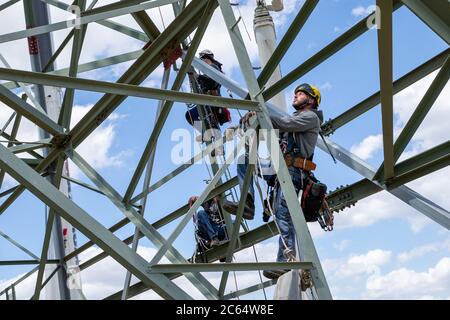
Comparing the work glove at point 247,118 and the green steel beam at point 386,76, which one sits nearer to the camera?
the green steel beam at point 386,76

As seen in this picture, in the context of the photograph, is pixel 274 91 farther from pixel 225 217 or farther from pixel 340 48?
pixel 225 217

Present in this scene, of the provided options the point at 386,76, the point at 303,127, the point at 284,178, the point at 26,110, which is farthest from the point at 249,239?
the point at 386,76

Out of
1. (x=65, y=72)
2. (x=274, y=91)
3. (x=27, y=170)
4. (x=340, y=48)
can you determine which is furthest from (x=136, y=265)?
(x=65, y=72)

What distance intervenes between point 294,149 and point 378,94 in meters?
1.48

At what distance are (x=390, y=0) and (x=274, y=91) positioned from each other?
249cm

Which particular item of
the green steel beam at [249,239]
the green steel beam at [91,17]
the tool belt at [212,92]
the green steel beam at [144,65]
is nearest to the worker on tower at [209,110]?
the tool belt at [212,92]

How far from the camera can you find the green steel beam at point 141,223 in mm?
8523

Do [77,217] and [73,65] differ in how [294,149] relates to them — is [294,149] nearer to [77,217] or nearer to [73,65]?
[77,217]

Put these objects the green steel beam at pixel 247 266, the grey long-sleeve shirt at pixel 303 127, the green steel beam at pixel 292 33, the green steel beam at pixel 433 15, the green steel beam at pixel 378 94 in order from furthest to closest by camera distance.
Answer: the green steel beam at pixel 378 94 < the grey long-sleeve shirt at pixel 303 127 < the green steel beam at pixel 292 33 < the green steel beam at pixel 247 266 < the green steel beam at pixel 433 15

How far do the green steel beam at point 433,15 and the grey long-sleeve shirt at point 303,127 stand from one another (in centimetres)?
213

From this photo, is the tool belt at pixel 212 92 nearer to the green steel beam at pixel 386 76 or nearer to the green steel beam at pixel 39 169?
the green steel beam at pixel 39 169

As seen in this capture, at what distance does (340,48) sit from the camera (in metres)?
7.82

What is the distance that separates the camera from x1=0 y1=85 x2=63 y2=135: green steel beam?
8.44 metres

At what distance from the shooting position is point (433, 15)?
602 cm
